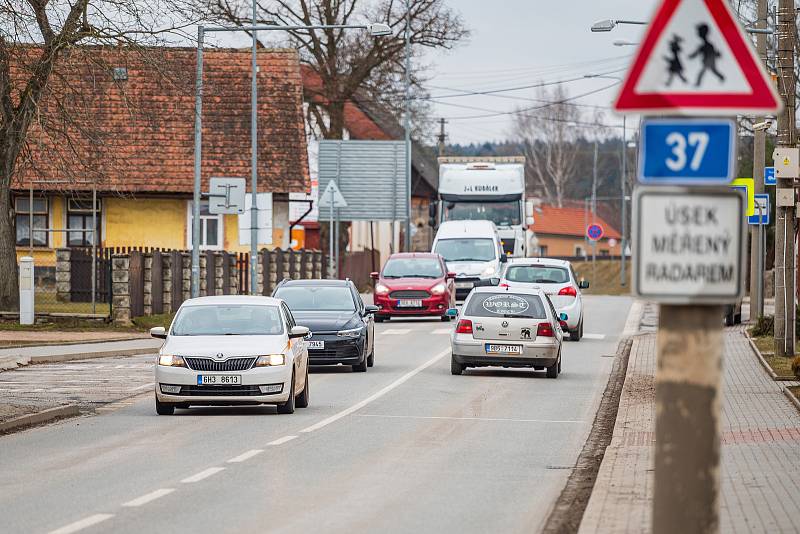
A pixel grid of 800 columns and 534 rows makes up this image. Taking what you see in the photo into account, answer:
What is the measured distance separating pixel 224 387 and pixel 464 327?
23.3 feet

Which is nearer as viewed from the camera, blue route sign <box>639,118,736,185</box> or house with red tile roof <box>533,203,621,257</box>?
blue route sign <box>639,118,736,185</box>

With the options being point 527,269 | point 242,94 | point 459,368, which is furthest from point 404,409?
point 242,94

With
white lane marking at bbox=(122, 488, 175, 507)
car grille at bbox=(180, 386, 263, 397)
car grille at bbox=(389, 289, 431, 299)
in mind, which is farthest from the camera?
car grille at bbox=(389, 289, 431, 299)

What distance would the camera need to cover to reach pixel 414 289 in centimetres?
4075

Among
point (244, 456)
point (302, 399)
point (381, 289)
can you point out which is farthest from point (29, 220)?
point (244, 456)

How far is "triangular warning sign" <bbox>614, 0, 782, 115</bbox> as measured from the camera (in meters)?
6.39

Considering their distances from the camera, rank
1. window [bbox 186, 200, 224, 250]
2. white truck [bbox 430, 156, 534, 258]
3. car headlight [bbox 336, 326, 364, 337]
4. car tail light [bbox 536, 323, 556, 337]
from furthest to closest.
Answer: window [bbox 186, 200, 224, 250], white truck [bbox 430, 156, 534, 258], car headlight [bbox 336, 326, 364, 337], car tail light [bbox 536, 323, 556, 337]

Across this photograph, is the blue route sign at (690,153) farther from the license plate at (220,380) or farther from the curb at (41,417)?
the license plate at (220,380)

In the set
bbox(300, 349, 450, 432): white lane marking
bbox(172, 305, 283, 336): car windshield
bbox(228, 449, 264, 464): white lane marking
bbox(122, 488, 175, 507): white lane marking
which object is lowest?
bbox(300, 349, 450, 432): white lane marking

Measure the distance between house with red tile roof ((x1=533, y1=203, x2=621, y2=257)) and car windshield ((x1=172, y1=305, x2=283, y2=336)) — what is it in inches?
4131

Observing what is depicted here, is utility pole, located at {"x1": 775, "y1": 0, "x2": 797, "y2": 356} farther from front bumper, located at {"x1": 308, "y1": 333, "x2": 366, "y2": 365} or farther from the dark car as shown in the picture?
front bumper, located at {"x1": 308, "y1": 333, "x2": 366, "y2": 365}

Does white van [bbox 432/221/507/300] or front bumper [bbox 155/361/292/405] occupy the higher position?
white van [bbox 432/221/507/300]

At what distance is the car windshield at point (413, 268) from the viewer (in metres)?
41.4

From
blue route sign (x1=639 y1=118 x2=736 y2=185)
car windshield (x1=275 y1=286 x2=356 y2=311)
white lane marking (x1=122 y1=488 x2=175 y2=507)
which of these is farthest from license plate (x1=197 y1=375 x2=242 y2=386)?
blue route sign (x1=639 y1=118 x2=736 y2=185)
